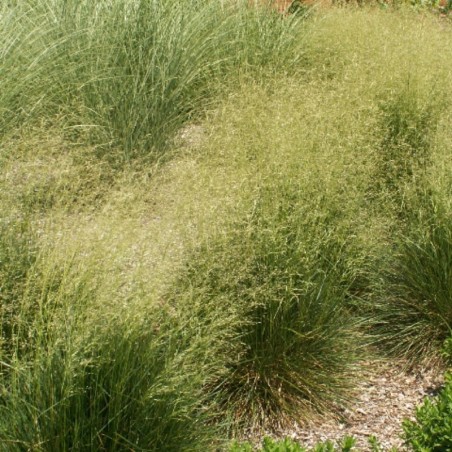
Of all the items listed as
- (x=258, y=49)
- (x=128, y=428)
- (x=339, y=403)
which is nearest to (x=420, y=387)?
(x=339, y=403)

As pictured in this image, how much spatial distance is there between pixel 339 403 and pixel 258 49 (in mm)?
3329

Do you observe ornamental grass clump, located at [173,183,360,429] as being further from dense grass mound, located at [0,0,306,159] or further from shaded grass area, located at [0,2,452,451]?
dense grass mound, located at [0,0,306,159]

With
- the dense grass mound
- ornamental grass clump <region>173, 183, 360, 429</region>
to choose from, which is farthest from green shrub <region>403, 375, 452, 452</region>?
the dense grass mound

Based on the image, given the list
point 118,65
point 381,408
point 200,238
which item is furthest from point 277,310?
point 118,65

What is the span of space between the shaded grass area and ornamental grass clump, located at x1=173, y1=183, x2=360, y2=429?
10 mm

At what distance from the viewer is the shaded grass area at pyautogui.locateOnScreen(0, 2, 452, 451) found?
289cm

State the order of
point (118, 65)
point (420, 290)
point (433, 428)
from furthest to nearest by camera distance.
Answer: point (118, 65)
point (420, 290)
point (433, 428)

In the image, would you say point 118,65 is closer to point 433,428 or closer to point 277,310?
point 277,310

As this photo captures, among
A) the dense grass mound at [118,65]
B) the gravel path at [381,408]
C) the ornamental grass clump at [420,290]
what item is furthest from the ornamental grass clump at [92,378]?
the dense grass mound at [118,65]

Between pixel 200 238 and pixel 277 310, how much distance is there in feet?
1.39

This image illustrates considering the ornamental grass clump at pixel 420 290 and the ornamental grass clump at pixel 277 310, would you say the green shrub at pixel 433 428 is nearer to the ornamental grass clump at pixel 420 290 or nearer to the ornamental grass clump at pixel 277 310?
the ornamental grass clump at pixel 277 310

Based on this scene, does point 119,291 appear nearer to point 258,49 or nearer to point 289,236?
point 289,236

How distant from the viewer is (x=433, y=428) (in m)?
3.00

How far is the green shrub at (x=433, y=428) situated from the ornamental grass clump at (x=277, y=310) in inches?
25.1
